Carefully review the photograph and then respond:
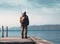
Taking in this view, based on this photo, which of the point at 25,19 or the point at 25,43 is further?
the point at 25,19

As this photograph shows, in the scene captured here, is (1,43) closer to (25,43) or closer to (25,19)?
(25,43)

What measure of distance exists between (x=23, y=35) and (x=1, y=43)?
5.55 m

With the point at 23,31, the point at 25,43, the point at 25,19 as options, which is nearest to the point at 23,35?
the point at 23,31

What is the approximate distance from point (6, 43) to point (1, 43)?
15.9 inches

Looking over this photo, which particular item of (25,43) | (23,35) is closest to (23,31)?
(23,35)

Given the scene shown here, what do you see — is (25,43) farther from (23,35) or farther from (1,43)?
(23,35)

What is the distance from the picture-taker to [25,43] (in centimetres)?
1556

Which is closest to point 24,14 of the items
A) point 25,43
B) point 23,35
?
point 23,35

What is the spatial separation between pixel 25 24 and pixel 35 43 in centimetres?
448

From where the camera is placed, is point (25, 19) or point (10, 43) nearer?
point (10, 43)

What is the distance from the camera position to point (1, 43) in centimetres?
1517

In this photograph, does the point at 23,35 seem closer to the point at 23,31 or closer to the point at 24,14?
the point at 23,31

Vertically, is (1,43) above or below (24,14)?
below

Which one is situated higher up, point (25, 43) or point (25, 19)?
point (25, 19)
